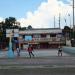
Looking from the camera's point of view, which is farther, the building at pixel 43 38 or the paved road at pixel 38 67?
the building at pixel 43 38

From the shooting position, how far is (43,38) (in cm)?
12575

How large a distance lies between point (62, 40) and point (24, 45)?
14427 mm

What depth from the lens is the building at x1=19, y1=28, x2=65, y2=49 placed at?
401 feet

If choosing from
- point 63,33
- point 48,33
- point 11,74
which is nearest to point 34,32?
point 48,33

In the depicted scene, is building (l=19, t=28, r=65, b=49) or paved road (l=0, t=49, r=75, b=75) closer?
paved road (l=0, t=49, r=75, b=75)

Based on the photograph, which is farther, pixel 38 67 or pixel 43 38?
pixel 43 38

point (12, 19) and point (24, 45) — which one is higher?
point (12, 19)

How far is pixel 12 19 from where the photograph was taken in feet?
471

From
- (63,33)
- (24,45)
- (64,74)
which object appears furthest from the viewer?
(63,33)

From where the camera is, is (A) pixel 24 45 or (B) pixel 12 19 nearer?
(A) pixel 24 45

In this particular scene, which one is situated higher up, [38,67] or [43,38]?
[43,38]

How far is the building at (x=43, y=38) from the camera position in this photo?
122375 mm

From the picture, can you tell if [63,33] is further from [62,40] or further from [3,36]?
[3,36]

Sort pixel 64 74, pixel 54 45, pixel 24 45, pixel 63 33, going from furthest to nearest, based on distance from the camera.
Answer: pixel 63 33 < pixel 54 45 < pixel 24 45 < pixel 64 74
